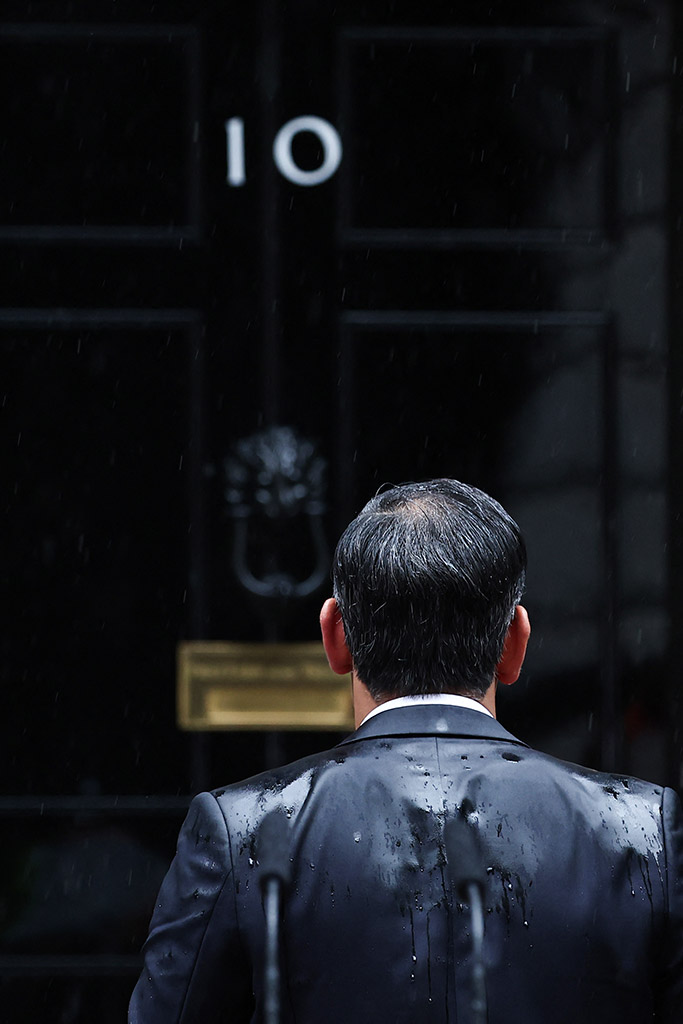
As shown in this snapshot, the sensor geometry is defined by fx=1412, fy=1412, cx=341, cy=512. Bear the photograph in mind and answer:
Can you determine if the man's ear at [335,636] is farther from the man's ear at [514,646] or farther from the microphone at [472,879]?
the microphone at [472,879]

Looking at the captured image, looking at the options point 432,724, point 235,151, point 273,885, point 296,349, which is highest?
point 235,151

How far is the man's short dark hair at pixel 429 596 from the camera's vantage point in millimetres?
1592

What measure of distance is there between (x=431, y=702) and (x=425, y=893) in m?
0.23

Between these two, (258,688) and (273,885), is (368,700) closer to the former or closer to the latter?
(273,885)

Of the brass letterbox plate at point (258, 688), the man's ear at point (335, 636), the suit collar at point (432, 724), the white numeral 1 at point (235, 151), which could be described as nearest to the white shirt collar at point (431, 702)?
the suit collar at point (432, 724)

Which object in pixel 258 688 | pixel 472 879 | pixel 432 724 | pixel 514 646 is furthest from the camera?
pixel 258 688

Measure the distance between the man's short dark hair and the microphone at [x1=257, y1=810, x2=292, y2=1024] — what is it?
223 mm

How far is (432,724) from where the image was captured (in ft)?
5.19

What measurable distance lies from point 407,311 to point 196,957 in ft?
8.08

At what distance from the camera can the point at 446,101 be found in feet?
12.3

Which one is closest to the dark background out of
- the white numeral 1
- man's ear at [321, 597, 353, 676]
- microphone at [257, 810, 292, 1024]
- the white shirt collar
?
the white numeral 1

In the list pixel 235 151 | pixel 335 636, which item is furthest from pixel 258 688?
pixel 335 636

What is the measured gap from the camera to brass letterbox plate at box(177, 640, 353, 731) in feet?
12.1

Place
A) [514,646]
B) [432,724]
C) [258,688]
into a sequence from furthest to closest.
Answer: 1. [258,688]
2. [514,646]
3. [432,724]
